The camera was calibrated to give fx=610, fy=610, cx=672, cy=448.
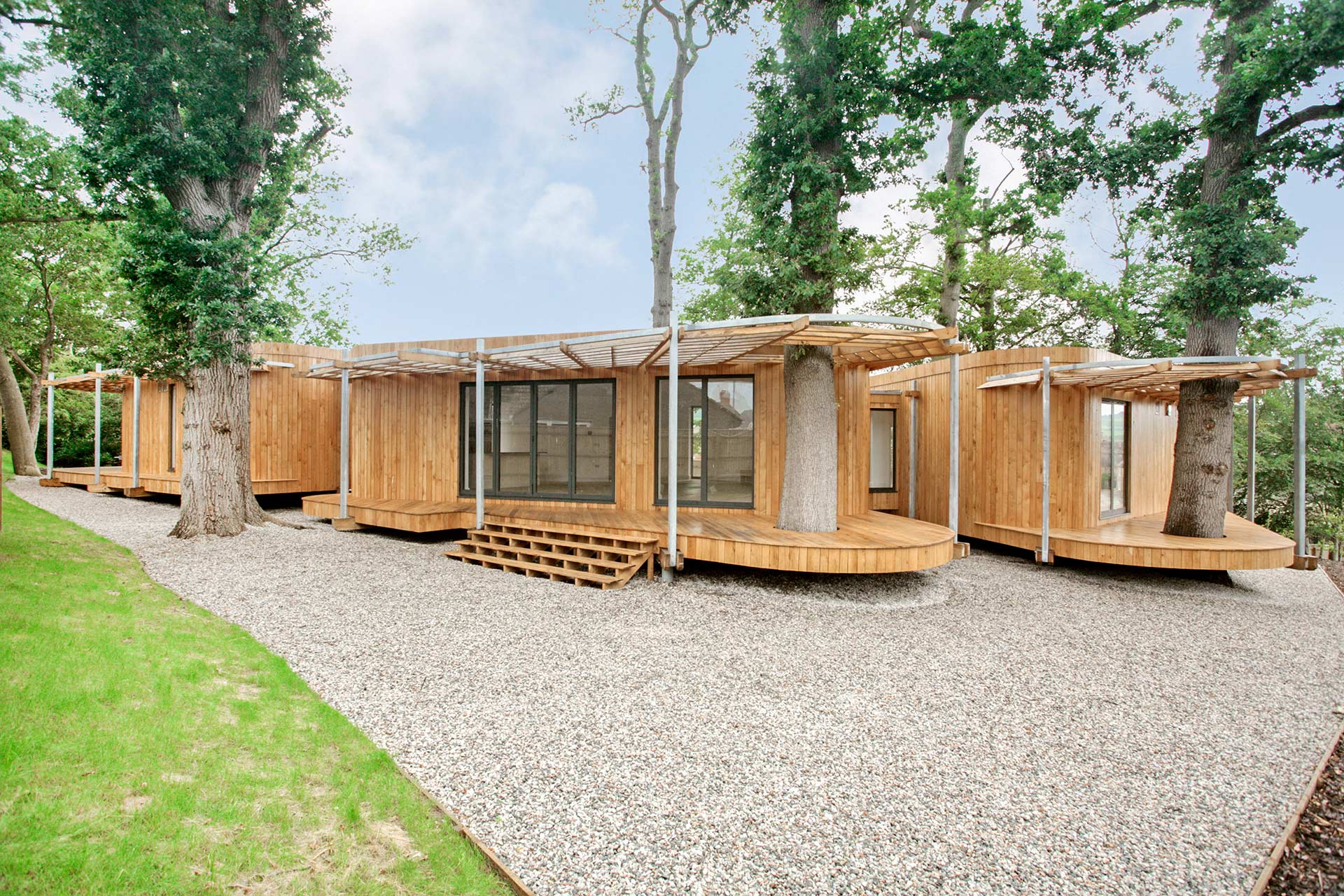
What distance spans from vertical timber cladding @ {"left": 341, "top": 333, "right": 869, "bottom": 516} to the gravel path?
1985 millimetres

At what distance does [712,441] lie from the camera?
8.09m

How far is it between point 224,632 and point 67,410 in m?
Result: 20.2

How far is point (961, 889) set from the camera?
6.76 feet

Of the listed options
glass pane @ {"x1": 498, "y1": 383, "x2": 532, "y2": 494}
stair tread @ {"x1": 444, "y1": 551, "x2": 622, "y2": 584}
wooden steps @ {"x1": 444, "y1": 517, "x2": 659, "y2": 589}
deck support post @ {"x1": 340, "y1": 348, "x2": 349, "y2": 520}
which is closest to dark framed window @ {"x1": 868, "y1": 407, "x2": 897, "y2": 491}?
wooden steps @ {"x1": 444, "y1": 517, "x2": 659, "y2": 589}

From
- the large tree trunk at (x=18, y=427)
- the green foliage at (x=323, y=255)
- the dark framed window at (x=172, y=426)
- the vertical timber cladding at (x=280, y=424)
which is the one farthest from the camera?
the green foliage at (x=323, y=255)

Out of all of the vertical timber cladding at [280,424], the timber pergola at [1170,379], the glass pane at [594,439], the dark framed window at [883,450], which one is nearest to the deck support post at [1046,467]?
the timber pergola at [1170,379]

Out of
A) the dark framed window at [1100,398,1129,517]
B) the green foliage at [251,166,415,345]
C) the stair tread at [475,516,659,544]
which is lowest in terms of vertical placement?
the stair tread at [475,516,659,544]

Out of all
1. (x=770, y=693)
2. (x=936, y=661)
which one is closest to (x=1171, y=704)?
(x=936, y=661)

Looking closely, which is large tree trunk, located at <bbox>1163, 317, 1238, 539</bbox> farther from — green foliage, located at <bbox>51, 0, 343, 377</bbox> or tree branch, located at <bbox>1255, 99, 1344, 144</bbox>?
green foliage, located at <bbox>51, 0, 343, 377</bbox>

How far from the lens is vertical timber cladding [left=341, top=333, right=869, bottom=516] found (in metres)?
7.88

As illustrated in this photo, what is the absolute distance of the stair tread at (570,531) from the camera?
6.45 metres

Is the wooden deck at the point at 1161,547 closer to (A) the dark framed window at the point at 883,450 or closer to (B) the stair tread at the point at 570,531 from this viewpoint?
(A) the dark framed window at the point at 883,450

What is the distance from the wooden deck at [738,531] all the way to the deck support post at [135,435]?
20.1ft

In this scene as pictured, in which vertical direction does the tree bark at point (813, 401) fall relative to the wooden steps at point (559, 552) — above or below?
above
